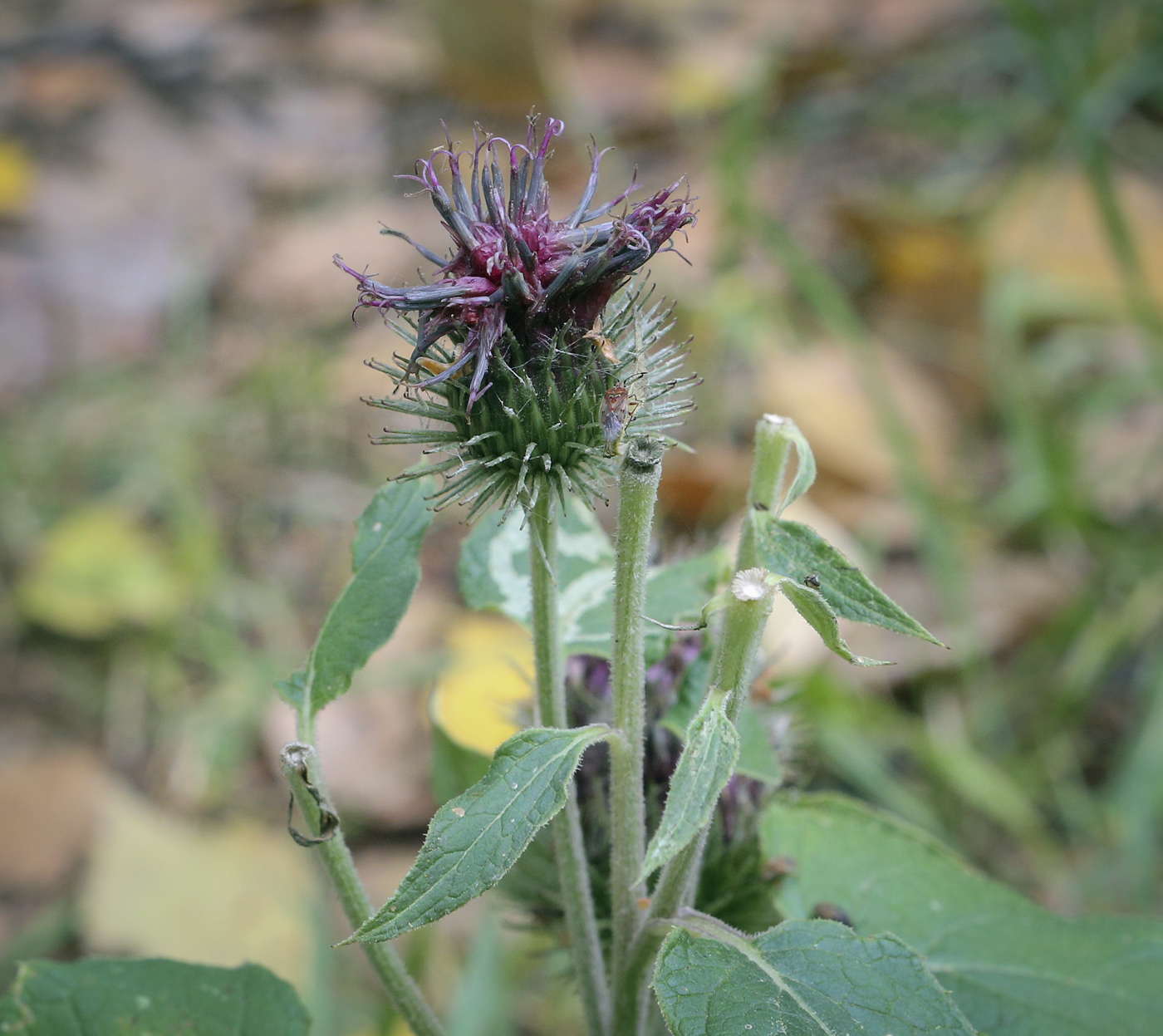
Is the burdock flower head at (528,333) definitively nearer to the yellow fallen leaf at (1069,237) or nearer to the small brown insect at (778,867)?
the small brown insect at (778,867)

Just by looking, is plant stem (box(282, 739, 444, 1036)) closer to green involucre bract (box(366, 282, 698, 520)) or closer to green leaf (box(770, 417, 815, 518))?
green involucre bract (box(366, 282, 698, 520))

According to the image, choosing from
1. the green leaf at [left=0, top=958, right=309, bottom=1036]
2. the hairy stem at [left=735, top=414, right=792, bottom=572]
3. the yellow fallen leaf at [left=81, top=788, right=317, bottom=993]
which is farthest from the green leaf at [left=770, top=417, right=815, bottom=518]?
the yellow fallen leaf at [left=81, top=788, right=317, bottom=993]

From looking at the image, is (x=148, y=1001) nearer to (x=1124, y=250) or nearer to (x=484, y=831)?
(x=484, y=831)

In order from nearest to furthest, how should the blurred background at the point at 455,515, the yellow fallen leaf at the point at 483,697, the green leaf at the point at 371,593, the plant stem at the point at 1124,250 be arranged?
the green leaf at the point at 371,593, the yellow fallen leaf at the point at 483,697, the blurred background at the point at 455,515, the plant stem at the point at 1124,250

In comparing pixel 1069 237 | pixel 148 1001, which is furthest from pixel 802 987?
pixel 1069 237

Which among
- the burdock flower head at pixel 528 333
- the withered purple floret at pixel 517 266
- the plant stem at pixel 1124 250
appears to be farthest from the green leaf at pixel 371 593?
the plant stem at pixel 1124 250
